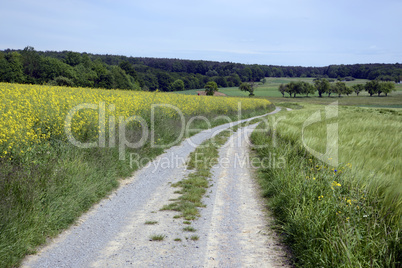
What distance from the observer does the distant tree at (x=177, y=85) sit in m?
94.5

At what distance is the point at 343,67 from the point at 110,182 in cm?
15760

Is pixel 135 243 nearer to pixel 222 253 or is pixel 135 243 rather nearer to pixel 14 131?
pixel 222 253

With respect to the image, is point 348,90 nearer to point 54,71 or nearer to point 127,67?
point 127,67

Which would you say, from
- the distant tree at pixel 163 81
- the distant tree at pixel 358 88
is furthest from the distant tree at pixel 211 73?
the distant tree at pixel 358 88

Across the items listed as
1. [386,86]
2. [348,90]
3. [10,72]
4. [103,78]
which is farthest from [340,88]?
[10,72]

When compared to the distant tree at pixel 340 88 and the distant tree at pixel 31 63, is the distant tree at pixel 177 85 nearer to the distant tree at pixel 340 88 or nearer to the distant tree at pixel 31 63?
→ the distant tree at pixel 31 63

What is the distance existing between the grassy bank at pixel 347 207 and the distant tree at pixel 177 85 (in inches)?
3504

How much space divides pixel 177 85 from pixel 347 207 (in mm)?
93720

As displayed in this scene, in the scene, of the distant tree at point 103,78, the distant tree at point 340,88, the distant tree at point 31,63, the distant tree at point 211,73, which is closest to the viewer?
the distant tree at point 31,63

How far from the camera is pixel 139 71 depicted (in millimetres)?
100625

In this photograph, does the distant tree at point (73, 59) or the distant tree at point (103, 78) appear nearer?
the distant tree at point (103, 78)

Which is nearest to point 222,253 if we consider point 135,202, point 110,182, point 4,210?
point 135,202

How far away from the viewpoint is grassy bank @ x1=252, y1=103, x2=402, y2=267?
3.63 m

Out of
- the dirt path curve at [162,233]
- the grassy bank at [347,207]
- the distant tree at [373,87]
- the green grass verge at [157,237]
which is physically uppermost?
the distant tree at [373,87]
